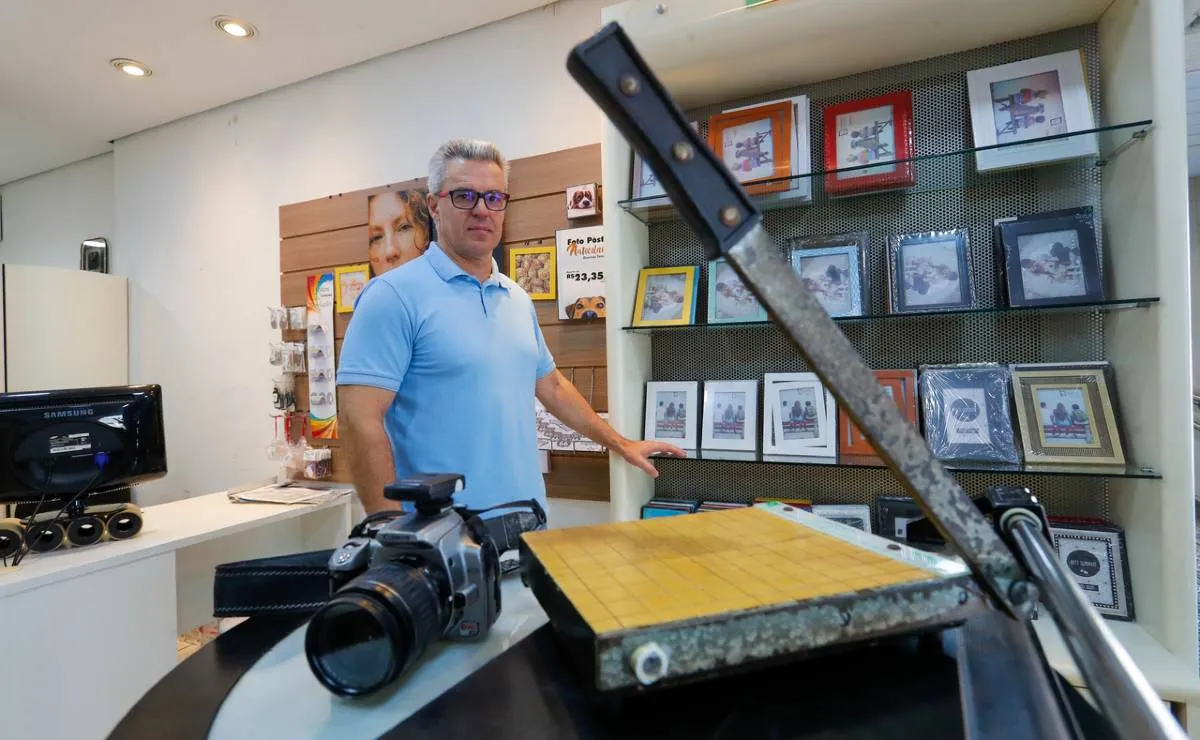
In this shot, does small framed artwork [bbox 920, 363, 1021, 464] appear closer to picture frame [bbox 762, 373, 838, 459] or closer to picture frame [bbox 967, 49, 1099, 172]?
picture frame [bbox 762, 373, 838, 459]

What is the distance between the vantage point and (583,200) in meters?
1.99

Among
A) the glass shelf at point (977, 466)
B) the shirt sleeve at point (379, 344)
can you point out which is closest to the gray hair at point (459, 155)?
the shirt sleeve at point (379, 344)

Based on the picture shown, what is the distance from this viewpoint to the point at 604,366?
2.01 meters

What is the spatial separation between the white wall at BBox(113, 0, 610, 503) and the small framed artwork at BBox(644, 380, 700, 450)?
98 centimetres

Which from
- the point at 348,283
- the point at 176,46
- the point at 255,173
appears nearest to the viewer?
the point at 176,46

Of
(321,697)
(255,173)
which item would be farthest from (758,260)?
(255,173)

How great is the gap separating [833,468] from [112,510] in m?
2.17

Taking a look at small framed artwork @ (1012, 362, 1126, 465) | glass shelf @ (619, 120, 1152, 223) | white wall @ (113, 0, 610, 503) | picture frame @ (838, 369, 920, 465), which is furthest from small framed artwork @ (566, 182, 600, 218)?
small framed artwork @ (1012, 362, 1126, 465)

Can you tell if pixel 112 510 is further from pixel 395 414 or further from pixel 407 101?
pixel 407 101

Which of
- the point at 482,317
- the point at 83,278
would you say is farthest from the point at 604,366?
the point at 83,278

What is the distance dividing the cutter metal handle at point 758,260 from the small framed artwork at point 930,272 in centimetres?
113

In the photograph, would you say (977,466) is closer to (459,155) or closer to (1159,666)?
(1159,666)

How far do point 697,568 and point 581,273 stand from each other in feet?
5.43

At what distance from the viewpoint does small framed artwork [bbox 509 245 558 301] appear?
2.07 meters
